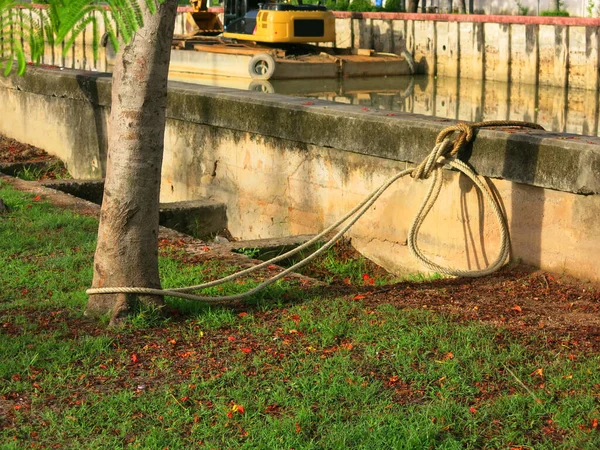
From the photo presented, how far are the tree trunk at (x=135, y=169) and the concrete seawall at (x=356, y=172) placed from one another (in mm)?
2479

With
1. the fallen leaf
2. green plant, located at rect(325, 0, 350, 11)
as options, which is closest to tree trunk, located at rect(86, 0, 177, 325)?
the fallen leaf

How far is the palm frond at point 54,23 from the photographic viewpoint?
11.0 ft

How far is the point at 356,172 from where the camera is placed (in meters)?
8.23

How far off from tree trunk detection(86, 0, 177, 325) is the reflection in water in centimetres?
1428

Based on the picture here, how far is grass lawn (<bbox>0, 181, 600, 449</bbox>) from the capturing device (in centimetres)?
427

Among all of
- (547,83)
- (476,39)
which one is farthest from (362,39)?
(547,83)

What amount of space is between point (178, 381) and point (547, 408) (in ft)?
5.82

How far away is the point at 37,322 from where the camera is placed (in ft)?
18.8

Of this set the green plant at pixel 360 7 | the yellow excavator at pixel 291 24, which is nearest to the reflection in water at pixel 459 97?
the yellow excavator at pixel 291 24

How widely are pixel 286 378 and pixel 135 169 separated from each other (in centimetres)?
161

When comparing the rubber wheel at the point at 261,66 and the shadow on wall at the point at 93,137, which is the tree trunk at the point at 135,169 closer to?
the shadow on wall at the point at 93,137

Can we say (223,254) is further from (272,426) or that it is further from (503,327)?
(272,426)

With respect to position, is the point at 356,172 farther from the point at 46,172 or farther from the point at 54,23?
the point at 46,172

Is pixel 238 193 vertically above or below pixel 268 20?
below
